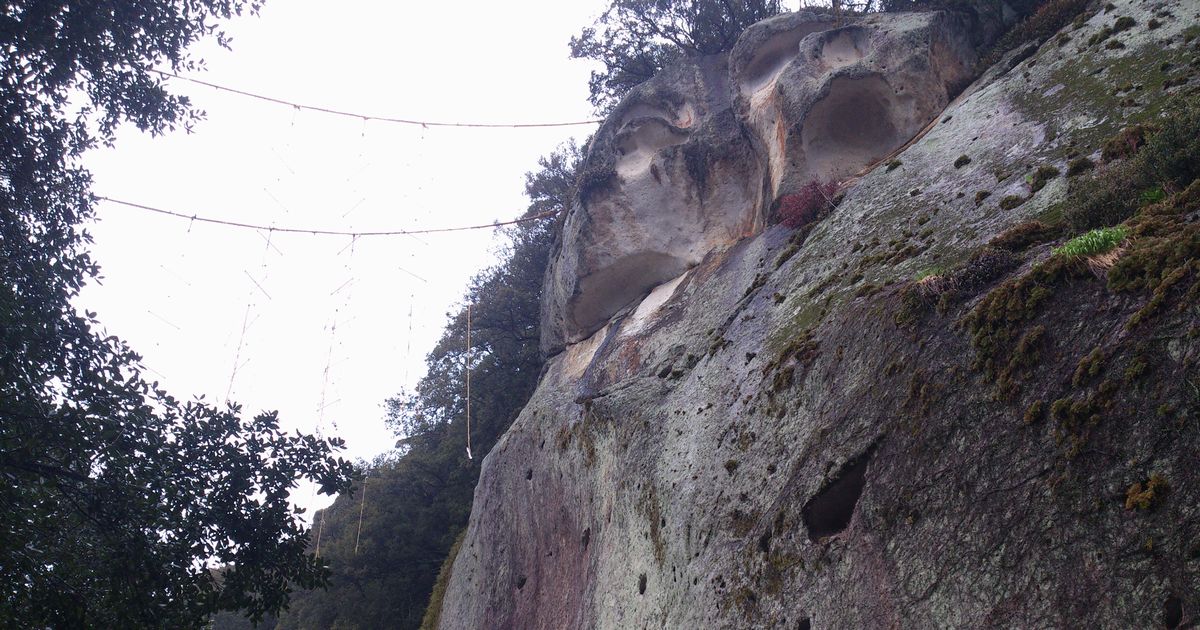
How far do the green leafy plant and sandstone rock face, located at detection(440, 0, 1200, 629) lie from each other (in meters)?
0.25

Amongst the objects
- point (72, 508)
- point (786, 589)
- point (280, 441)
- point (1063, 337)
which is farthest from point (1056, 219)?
point (72, 508)

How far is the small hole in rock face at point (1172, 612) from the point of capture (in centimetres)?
449

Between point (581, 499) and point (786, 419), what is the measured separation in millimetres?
5289

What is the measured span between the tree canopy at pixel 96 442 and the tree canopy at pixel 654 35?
14.0 m

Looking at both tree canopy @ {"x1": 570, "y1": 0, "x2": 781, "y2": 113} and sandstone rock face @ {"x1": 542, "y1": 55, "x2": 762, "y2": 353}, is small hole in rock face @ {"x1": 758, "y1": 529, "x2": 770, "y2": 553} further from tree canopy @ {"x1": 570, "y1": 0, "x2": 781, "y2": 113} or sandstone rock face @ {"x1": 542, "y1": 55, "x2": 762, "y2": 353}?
tree canopy @ {"x1": 570, "y1": 0, "x2": 781, "y2": 113}

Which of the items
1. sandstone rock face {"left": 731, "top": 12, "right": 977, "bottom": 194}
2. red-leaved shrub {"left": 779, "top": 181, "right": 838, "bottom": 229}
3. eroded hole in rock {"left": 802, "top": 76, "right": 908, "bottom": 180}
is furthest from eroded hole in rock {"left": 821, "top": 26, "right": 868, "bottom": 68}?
red-leaved shrub {"left": 779, "top": 181, "right": 838, "bottom": 229}

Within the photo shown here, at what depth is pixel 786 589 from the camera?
7.45 meters

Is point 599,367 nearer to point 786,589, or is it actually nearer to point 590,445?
point 590,445

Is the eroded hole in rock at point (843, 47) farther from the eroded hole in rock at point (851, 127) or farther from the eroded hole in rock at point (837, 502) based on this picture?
the eroded hole in rock at point (837, 502)

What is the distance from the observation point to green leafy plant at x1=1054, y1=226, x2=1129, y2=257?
20.8ft

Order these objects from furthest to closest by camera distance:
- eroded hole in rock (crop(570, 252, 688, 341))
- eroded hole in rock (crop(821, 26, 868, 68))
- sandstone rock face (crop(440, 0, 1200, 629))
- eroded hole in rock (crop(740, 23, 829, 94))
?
eroded hole in rock (crop(570, 252, 688, 341))
eroded hole in rock (crop(740, 23, 829, 94))
eroded hole in rock (crop(821, 26, 868, 68))
sandstone rock face (crop(440, 0, 1200, 629))

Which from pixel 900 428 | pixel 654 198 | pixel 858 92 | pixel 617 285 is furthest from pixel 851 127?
pixel 900 428

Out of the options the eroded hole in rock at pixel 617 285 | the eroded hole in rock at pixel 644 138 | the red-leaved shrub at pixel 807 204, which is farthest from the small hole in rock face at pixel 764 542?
the eroded hole in rock at pixel 644 138

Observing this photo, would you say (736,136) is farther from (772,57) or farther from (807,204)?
(807,204)
